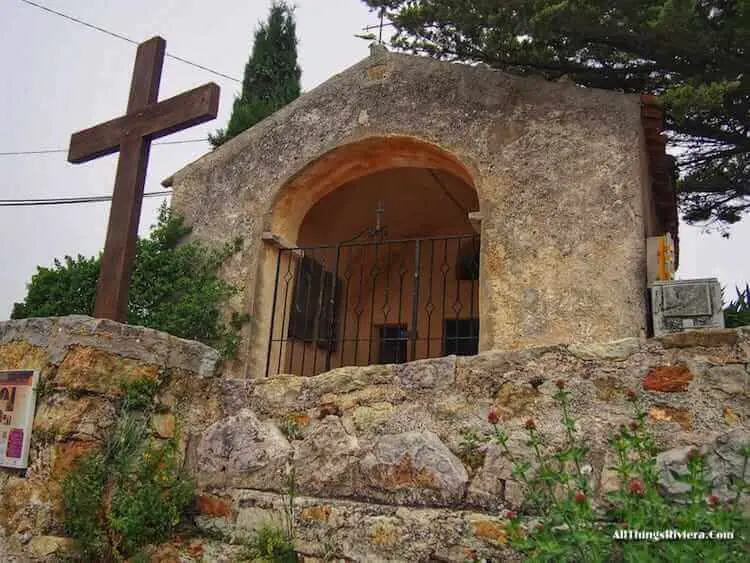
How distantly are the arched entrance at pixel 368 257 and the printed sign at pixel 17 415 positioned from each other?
2590mm

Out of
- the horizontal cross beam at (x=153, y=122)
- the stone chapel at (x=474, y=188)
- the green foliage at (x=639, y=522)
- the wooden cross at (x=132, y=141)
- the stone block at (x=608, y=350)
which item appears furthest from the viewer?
the stone chapel at (x=474, y=188)

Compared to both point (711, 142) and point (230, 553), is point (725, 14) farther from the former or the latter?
point (230, 553)

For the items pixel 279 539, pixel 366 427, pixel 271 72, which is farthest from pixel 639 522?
pixel 271 72

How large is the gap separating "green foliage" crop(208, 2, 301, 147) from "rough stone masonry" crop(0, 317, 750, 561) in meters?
5.93

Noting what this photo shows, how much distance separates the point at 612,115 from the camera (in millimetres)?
5637

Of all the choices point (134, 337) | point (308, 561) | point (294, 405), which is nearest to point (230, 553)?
point (308, 561)

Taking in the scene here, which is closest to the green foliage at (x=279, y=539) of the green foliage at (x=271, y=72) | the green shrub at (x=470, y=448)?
the green shrub at (x=470, y=448)

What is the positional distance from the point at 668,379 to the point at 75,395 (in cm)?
285

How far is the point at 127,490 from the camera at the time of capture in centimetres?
349

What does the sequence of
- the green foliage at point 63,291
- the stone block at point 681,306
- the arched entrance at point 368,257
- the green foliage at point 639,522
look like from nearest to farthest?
the green foliage at point 639,522 < the stone block at point 681,306 < the green foliage at point 63,291 < the arched entrance at point 368,257

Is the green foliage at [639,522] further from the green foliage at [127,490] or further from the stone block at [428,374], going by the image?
the green foliage at [127,490]

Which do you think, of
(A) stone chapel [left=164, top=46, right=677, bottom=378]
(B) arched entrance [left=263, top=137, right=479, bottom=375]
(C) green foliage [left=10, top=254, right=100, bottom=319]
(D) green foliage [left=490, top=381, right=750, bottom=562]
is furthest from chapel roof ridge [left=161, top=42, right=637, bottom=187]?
(D) green foliage [left=490, top=381, right=750, bottom=562]

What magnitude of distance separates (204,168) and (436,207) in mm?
3415

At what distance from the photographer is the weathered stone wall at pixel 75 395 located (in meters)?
3.43
